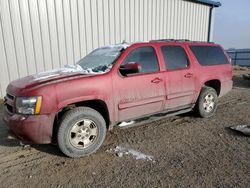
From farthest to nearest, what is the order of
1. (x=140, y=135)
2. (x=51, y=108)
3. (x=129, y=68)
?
(x=140, y=135) < (x=129, y=68) < (x=51, y=108)

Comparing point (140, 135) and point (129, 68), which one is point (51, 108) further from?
point (140, 135)

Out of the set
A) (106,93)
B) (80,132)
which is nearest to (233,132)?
(106,93)

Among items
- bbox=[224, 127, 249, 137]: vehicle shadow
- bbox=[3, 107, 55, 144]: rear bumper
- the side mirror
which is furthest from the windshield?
bbox=[224, 127, 249, 137]: vehicle shadow

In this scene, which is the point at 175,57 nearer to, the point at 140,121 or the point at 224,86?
the point at 140,121

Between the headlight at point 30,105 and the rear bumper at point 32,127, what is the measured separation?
73mm

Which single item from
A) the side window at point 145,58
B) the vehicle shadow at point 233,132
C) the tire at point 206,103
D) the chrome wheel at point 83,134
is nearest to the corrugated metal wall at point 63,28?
the side window at point 145,58

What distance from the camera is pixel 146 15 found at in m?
10.4

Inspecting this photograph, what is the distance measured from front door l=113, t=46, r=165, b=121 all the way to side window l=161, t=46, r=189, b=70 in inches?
11.6

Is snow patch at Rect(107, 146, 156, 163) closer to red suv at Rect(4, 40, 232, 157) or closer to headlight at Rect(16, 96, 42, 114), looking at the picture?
red suv at Rect(4, 40, 232, 157)

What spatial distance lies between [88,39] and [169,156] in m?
6.32

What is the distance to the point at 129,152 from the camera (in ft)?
12.6

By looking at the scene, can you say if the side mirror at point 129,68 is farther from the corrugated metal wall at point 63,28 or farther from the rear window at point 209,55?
the corrugated metal wall at point 63,28

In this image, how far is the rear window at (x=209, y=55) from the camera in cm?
529

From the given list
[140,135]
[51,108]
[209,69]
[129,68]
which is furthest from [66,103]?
[209,69]
